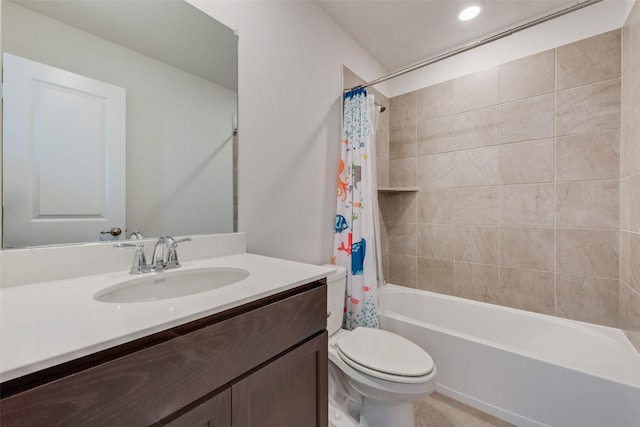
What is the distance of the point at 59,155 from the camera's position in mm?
783

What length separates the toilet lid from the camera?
3.56 feet

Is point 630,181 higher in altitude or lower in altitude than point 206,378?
higher

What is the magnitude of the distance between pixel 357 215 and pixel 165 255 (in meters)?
1.13

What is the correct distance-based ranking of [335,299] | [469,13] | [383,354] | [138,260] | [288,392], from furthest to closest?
1. [469,13]
2. [335,299]
3. [383,354]
4. [138,260]
5. [288,392]

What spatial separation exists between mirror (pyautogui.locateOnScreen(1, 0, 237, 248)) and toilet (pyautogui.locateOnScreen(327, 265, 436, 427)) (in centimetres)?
81

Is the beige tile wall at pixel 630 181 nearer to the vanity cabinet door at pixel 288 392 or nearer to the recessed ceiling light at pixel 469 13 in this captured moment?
the recessed ceiling light at pixel 469 13

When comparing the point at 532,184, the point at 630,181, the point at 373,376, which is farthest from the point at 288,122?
the point at 630,181

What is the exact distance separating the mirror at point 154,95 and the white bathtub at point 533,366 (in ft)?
4.77

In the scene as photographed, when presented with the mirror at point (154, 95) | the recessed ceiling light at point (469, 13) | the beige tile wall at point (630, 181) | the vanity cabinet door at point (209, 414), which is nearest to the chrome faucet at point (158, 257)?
the mirror at point (154, 95)

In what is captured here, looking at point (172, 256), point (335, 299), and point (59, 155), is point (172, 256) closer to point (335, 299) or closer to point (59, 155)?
point (59, 155)

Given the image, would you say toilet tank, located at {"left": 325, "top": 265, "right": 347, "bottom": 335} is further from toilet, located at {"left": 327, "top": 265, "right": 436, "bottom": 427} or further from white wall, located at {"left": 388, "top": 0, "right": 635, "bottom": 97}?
white wall, located at {"left": 388, "top": 0, "right": 635, "bottom": 97}

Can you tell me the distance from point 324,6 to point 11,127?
170cm

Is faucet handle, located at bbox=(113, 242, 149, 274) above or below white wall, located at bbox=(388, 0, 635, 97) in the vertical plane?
below

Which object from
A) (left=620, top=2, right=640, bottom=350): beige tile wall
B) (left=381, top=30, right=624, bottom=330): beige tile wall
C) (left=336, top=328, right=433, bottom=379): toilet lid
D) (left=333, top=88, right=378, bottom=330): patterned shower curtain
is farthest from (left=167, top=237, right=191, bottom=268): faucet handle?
(left=620, top=2, right=640, bottom=350): beige tile wall
